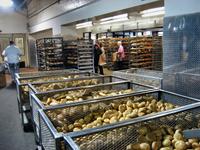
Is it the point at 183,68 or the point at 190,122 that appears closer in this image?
the point at 190,122

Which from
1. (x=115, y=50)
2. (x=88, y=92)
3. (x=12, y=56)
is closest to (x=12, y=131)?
(x=88, y=92)

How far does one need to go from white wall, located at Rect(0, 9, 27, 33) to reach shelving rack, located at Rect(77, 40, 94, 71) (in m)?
10.1

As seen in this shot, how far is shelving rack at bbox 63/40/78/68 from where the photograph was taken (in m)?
9.55

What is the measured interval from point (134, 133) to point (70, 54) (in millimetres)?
8154

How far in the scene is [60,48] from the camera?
9.66 meters

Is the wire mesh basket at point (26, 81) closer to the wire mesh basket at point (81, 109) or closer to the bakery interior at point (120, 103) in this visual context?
the bakery interior at point (120, 103)

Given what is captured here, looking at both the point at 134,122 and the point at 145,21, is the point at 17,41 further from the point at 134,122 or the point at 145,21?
the point at 134,122

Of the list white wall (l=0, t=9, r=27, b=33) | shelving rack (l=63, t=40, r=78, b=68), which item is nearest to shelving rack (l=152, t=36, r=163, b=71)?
shelving rack (l=63, t=40, r=78, b=68)

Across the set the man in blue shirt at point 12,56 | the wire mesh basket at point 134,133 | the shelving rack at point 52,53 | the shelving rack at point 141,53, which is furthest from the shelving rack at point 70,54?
the wire mesh basket at point 134,133

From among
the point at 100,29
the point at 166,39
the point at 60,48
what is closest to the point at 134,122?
the point at 166,39

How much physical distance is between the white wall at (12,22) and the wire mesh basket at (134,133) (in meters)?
17.1

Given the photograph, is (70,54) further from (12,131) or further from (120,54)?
(12,131)

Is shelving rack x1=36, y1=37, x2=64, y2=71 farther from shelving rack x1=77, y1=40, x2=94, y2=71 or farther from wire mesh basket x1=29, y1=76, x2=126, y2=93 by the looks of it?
wire mesh basket x1=29, y1=76, x2=126, y2=93

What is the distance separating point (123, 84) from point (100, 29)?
47.5 ft
